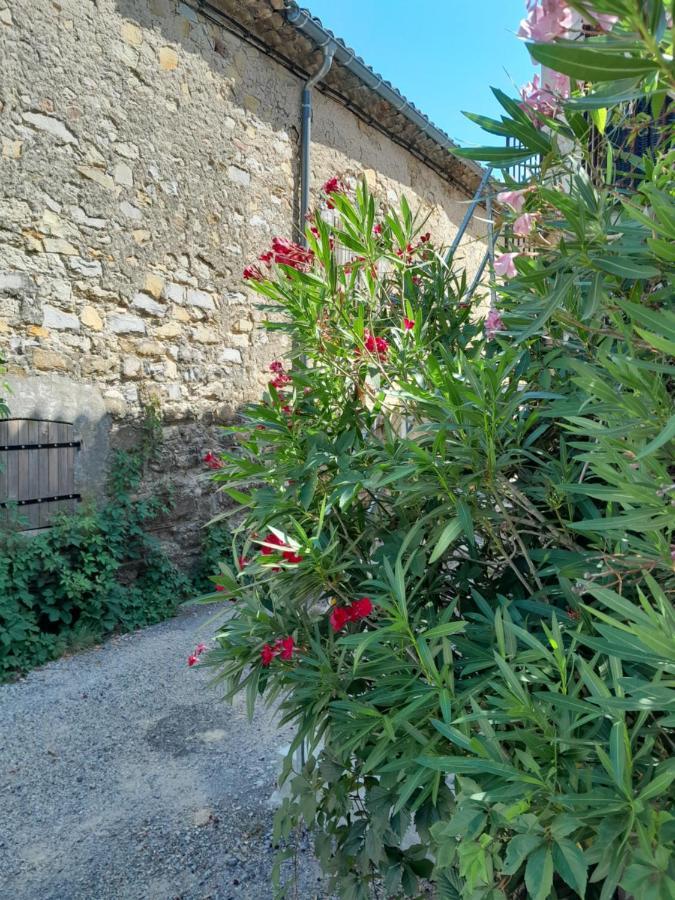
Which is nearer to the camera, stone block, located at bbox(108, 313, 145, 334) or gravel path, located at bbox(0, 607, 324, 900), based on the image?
gravel path, located at bbox(0, 607, 324, 900)

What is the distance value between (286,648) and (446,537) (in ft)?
1.59

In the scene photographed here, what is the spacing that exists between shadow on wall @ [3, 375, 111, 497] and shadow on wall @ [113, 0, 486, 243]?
2215mm

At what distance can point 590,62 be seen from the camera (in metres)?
0.64

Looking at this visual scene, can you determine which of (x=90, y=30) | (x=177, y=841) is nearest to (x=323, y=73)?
(x=90, y=30)

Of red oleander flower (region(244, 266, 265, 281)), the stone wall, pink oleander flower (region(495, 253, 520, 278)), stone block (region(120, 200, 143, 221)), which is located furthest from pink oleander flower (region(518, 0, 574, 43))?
stone block (region(120, 200, 143, 221))

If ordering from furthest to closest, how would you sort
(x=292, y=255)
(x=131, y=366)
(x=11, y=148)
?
(x=131, y=366), (x=11, y=148), (x=292, y=255)

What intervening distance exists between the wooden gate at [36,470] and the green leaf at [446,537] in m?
3.30

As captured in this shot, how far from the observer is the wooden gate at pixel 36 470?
384 cm

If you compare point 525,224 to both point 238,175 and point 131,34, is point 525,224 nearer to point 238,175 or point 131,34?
point 131,34

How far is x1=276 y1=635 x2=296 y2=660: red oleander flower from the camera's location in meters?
1.43

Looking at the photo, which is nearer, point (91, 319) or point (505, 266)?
point (505, 266)

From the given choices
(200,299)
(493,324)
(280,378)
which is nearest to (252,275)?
(280,378)

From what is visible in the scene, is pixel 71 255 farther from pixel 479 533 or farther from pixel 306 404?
pixel 479 533

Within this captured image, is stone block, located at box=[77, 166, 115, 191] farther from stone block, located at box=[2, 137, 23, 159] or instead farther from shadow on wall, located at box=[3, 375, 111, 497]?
shadow on wall, located at box=[3, 375, 111, 497]
